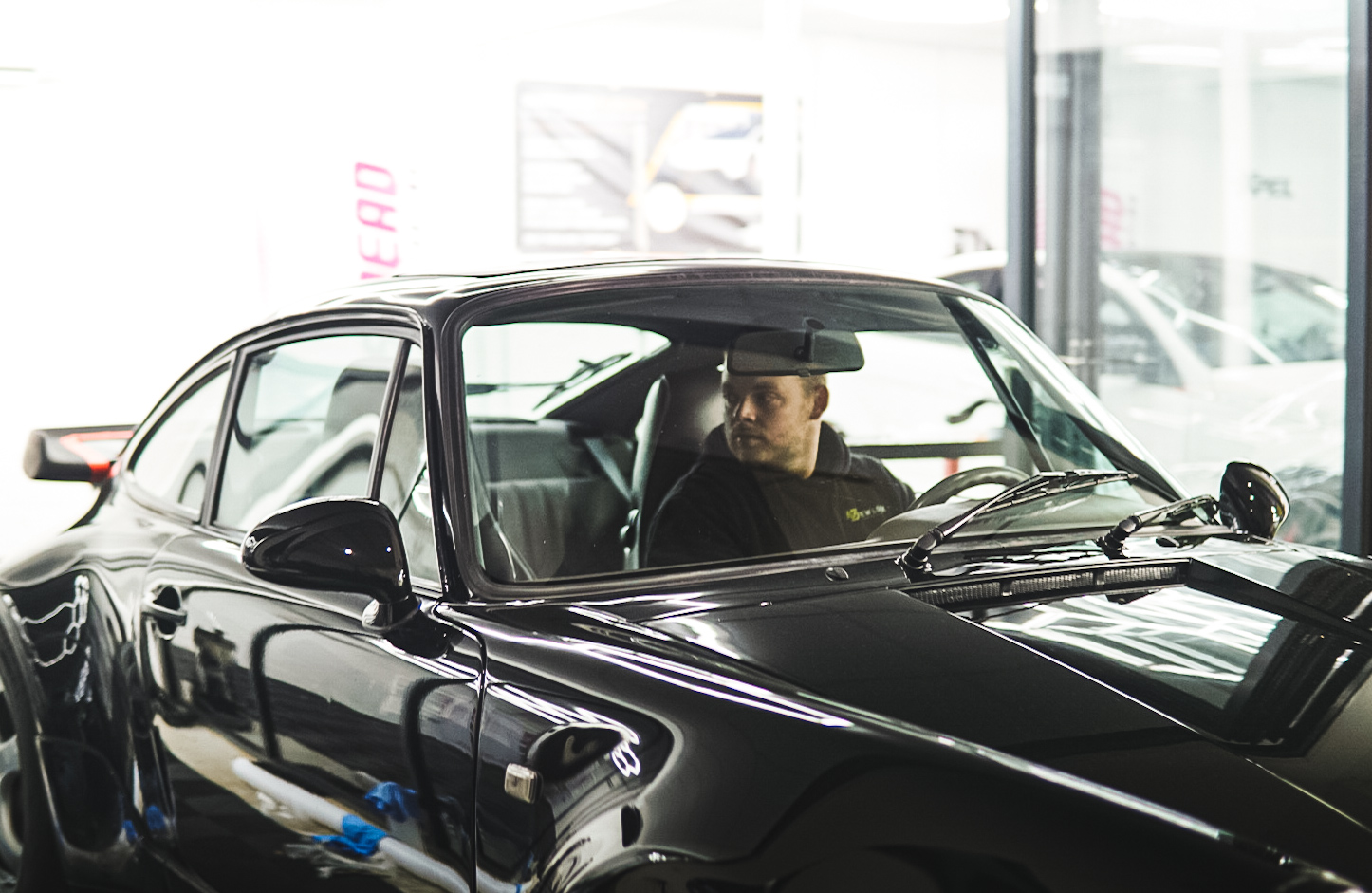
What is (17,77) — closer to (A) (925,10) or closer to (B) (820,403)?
(A) (925,10)

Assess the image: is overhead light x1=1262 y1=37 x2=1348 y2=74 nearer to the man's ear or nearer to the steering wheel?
the steering wheel

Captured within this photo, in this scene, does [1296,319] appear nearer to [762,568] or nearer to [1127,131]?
[1127,131]

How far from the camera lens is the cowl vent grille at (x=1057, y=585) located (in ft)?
6.52

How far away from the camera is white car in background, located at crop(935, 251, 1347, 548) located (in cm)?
538

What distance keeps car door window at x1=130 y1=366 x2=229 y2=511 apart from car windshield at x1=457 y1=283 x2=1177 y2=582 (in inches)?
25.5

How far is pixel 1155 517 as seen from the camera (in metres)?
2.31

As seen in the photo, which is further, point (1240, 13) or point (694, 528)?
point (1240, 13)

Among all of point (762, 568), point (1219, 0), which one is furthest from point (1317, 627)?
point (1219, 0)

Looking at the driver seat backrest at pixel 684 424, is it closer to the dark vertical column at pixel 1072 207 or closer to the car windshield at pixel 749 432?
the car windshield at pixel 749 432

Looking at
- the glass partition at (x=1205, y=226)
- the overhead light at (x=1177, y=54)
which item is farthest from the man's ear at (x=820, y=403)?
the overhead light at (x=1177, y=54)

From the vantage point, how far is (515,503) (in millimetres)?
2254

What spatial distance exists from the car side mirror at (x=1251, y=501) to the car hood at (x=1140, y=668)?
10.1 inches

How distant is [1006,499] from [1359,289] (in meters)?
3.05

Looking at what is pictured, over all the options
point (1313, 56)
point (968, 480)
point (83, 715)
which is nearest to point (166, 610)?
point (83, 715)
